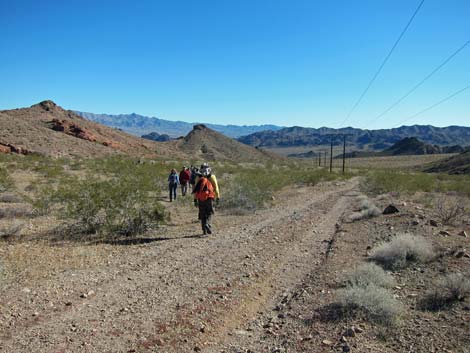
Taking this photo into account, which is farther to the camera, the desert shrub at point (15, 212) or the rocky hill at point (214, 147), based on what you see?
the rocky hill at point (214, 147)

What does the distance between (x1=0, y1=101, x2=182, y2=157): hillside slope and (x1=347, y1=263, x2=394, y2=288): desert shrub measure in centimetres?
4990

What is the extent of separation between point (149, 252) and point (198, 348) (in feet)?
15.3

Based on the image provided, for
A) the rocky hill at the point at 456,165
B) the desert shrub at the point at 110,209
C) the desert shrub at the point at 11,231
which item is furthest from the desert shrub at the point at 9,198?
the rocky hill at the point at 456,165

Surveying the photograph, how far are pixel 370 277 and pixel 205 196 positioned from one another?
17.9ft

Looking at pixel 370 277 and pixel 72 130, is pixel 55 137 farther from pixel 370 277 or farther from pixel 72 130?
pixel 370 277

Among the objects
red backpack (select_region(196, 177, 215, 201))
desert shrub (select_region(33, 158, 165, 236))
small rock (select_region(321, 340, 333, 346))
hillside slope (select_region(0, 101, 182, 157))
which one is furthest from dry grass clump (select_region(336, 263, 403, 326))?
hillside slope (select_region(0, 101, 182, 157))

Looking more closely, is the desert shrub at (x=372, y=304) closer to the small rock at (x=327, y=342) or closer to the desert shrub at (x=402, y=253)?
the small rock at (x=327, y=342)

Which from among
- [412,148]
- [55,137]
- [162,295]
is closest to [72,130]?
[55,137]

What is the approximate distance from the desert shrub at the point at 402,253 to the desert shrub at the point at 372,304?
2400mm

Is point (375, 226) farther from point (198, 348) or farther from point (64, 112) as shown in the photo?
point (64, 112)

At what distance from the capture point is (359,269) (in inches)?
289

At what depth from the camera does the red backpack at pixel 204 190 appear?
11.2m

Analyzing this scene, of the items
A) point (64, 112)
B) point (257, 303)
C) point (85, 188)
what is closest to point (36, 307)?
point (257, 303)

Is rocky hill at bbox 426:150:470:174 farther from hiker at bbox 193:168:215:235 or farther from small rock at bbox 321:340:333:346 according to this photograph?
small rock at bbox 321:340:333:346
